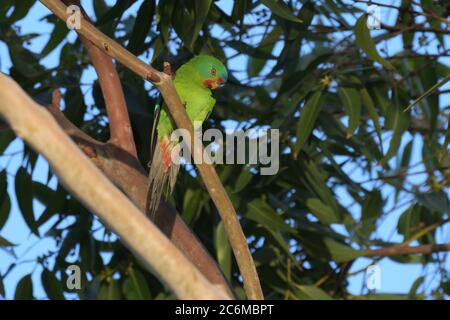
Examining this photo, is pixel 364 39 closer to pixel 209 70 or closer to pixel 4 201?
pixel 209 70

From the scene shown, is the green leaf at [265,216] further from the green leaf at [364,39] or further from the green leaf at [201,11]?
the green leaf at [201,11]

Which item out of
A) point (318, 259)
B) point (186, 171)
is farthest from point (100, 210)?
point (318, 259)

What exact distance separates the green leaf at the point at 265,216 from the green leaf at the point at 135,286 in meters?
0.56

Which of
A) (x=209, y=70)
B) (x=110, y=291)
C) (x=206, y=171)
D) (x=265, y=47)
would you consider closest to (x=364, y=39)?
(x=209, y=70)

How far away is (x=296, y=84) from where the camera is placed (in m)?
4.07

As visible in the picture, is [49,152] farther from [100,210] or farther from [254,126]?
[254,126]

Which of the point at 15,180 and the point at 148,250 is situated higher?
the point at 15,180

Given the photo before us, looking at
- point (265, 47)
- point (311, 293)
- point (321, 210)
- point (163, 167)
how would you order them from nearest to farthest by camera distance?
point (163, 167)
point (311, 293)
point (321, 210)
point (265, 47)

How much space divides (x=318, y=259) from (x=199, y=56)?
113 cm

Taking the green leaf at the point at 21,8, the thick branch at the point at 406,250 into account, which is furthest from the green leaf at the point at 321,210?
the green leaf at the point at 21,8

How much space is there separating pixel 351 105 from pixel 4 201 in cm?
156

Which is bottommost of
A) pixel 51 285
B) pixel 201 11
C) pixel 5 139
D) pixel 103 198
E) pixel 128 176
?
pixel 103 198

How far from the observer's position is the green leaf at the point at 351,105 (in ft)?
12.4

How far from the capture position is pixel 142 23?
140 inches
